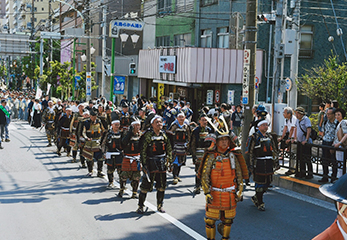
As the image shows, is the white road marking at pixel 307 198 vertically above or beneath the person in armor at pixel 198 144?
beneath

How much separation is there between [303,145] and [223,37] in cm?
1534

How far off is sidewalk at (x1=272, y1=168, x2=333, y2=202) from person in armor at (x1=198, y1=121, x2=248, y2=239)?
3.81m

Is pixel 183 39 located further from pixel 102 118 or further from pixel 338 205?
pixel 338 205

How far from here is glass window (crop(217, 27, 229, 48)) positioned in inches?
972

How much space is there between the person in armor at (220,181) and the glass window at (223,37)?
18.8 meters

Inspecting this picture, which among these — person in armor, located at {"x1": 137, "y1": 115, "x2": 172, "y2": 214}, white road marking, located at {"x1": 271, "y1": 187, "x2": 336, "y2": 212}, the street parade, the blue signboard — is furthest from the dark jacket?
white road marking, located at {"x1": 271, "y1": 187, "x2": 336, "y2": 212}

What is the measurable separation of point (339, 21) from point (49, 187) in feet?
66.0

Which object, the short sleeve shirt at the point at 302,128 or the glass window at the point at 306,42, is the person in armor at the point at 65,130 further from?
the glass window at the point at 306,42

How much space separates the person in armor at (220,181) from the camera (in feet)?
21.4

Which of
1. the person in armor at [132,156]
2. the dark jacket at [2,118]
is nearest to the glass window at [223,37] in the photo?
the dark jacket at [2,118]

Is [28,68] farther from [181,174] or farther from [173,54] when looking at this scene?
[181,174]

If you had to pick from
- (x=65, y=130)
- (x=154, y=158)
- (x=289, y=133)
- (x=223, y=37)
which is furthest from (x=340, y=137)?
(x=223, y=37)

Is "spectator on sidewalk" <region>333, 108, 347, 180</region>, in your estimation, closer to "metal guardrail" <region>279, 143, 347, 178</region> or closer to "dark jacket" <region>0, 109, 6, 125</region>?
"metal guardrail" <region>279, 143, 347, 178</region>

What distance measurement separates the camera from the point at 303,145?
1071 cm
